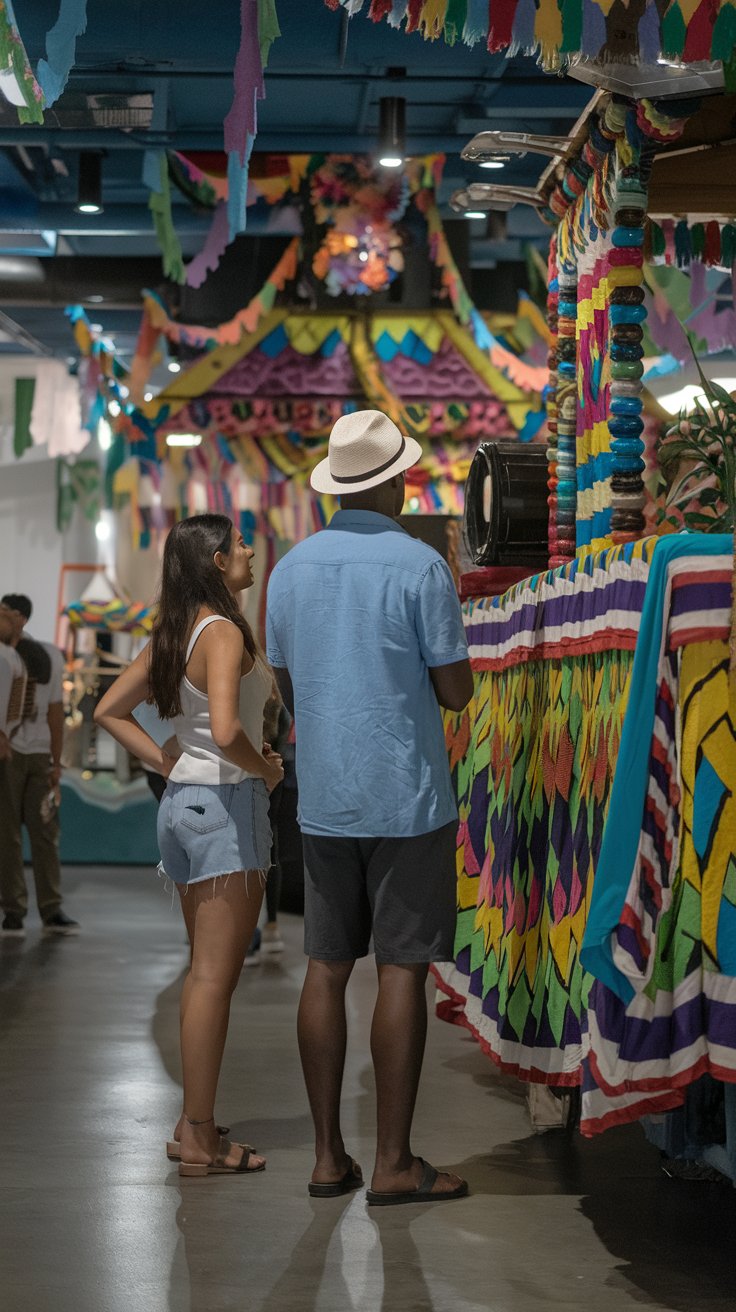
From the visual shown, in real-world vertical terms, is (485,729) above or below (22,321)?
below

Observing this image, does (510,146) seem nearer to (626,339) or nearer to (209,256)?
(626,339)

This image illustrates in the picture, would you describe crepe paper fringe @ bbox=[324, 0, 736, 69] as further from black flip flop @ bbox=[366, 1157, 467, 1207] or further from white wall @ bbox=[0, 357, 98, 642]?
white wall @ bbox=[0, 357, 98, 642]

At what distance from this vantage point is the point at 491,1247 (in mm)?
2887

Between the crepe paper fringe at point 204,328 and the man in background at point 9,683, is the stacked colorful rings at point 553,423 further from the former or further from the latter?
the crepe paper fringe at point 204,328

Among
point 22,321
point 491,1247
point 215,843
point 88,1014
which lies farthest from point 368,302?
point 491,1247

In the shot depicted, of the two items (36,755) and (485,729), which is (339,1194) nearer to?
(485,729)

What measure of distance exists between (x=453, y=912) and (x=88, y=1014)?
8.19 ft

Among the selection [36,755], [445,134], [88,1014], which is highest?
[445,134]

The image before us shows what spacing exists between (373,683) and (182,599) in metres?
0.60

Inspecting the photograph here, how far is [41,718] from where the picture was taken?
795cm

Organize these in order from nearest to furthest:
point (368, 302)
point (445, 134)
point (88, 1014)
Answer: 1. point (88, 1014)
2. point (445, 134)
3. point (368, 302)

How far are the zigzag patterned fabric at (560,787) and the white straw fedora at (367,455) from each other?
0.41 meters

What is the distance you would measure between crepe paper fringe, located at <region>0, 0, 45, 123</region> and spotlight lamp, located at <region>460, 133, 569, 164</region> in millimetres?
1003

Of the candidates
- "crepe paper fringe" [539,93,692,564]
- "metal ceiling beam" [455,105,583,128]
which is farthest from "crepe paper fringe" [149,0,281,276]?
"metal ceiling beam" [455,105,583,128]
